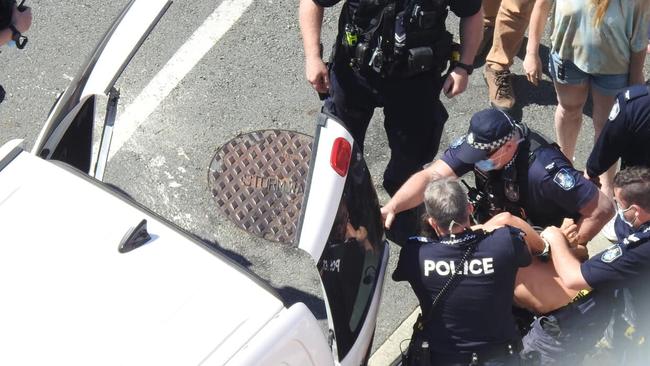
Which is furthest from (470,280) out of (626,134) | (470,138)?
(626,134)

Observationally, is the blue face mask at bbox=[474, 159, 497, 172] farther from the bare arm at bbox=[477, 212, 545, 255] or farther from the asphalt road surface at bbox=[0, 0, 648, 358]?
the asphalt road surface at bbox=[0, 0, 648, 358]

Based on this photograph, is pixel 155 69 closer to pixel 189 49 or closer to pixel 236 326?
pixel 189 49

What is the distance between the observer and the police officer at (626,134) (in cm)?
432

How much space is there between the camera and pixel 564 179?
420cm

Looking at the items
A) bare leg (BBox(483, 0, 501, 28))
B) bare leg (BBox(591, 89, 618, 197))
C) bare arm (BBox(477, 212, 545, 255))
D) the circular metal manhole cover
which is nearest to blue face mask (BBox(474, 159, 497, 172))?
bare arm (BBox(477, 212, 545, 255))

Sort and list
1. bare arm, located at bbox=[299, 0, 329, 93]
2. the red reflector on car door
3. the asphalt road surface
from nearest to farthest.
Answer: the red reflector on car door < bare arm, located at bbox=[299, 0, 329, 93] < the asphalt road surface

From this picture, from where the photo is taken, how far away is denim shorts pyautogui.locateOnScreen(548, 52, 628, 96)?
192 inches

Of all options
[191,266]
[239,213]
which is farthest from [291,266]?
[191,266]

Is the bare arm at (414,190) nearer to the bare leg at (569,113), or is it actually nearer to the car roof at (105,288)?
the bare leg at (569,113)

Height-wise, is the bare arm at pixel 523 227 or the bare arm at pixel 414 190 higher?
the bare arm at pixel 414 190

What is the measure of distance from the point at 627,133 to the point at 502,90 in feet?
5.24

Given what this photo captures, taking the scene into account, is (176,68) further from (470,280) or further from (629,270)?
(629,270)

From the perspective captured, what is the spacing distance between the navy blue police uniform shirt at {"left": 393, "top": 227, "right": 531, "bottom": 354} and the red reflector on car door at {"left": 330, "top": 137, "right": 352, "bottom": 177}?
2.09 ft

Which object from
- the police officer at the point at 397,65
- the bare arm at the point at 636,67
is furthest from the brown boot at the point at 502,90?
the bare arm at the point at 636,67
